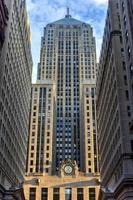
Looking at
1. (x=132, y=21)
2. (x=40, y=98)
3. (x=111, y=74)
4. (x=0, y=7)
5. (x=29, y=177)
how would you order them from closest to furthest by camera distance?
(x=132, y=21) < (x=0, y=7) < (x=111, y=74) < (x=29, y=177) < (x=40, y=98)

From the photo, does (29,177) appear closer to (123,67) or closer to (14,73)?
(14,73)

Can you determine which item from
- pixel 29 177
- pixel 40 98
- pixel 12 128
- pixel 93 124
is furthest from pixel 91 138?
pixel 12 128

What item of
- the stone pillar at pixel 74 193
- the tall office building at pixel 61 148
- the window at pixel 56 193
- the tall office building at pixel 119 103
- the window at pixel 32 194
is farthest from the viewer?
the tall office building at pixel 61 148

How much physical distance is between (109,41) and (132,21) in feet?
66.5

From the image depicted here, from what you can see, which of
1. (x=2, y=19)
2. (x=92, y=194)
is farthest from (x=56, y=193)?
(x=2, y=19)

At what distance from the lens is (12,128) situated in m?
81.7

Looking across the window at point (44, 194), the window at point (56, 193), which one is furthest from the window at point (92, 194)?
the window at point (44, 194)

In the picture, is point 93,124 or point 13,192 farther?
point 93,124

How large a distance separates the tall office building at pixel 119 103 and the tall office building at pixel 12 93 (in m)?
22.4

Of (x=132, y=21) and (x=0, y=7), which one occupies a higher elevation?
(x=0, y=7)

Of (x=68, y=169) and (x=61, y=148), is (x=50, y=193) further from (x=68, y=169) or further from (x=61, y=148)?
(x=61, y=148)

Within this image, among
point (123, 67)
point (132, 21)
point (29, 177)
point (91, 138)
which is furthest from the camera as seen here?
point (91, 138)

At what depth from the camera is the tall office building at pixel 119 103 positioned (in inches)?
2448

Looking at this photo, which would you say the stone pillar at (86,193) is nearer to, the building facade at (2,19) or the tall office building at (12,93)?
the tall office building at (12,93)
